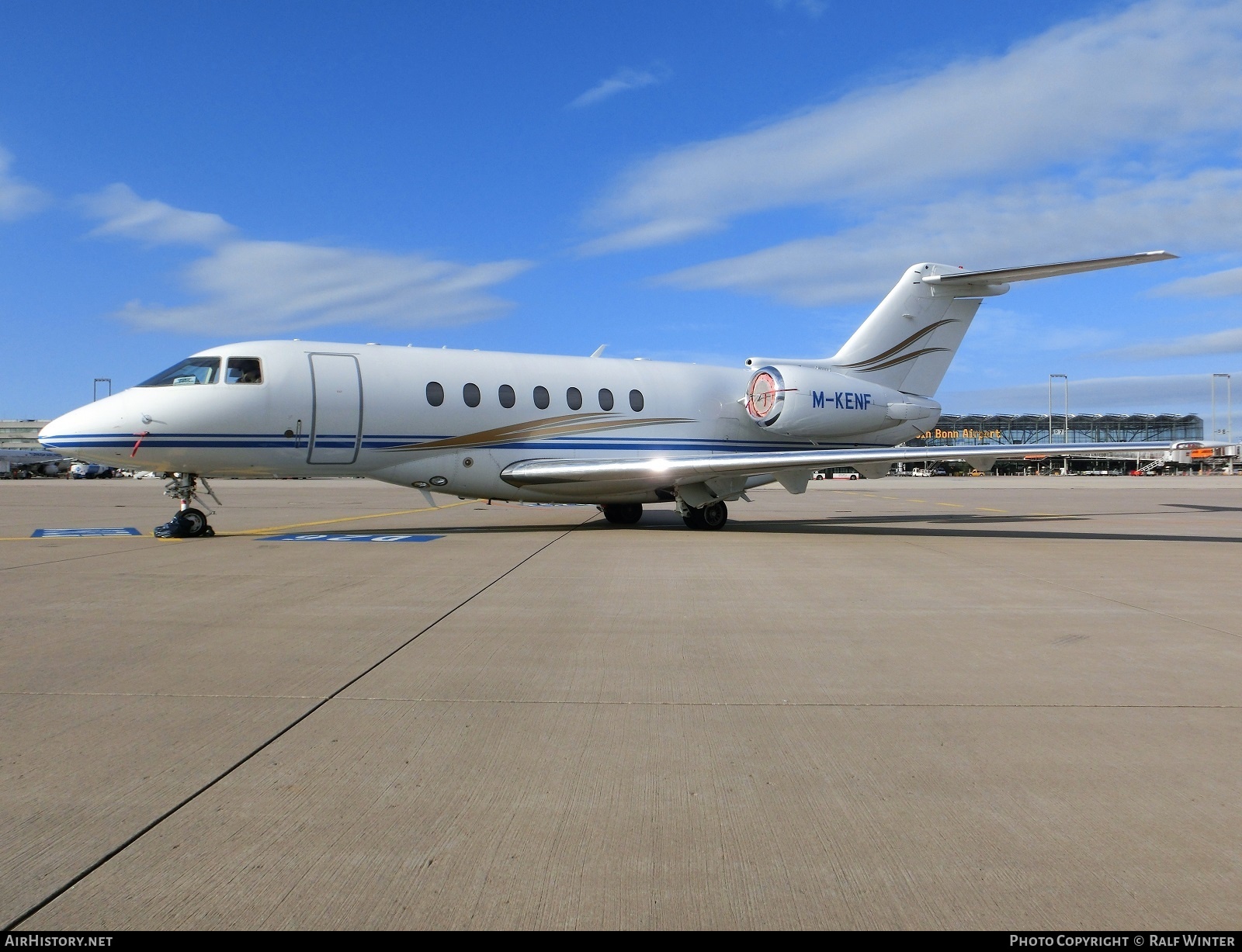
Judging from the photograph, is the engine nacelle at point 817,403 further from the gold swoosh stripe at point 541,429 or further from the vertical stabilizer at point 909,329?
the gold swoosh stripe at point 541,429

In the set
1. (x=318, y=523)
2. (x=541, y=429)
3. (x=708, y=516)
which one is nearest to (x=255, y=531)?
(x=318, y=523)

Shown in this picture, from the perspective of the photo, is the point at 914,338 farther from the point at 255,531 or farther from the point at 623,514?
the point at 255,531

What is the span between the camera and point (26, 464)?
7419 cm

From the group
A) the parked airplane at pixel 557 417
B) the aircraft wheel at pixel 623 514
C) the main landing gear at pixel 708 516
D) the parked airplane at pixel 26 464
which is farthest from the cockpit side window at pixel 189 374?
the parked airplane at pixel 26 464

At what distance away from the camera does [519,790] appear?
3.48 metres

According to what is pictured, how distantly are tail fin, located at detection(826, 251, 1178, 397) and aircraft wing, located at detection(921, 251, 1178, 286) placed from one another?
18cm

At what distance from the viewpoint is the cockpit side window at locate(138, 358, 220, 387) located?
46.2 ft

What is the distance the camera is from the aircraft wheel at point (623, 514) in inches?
753

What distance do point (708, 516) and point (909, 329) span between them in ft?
22.6

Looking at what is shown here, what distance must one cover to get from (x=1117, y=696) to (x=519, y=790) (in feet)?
11.0

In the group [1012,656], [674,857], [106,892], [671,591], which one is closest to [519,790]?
[674,857]

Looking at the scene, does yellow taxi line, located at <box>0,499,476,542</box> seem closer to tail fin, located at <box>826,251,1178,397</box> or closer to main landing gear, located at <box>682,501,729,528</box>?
main landing gear, located at <box>682,501,729,528</box>

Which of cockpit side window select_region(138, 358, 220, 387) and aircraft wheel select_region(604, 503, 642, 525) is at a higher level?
cockpit side window select_region(138, 358, 220, 387)

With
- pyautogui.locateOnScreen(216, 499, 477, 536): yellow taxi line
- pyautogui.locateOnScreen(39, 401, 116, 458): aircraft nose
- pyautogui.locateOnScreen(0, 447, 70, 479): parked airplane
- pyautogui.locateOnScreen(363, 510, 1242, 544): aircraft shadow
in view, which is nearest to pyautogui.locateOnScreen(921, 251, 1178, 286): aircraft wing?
pyautogui.locateOnScreen(363, 510, 1242, 544): aircraft shadow
